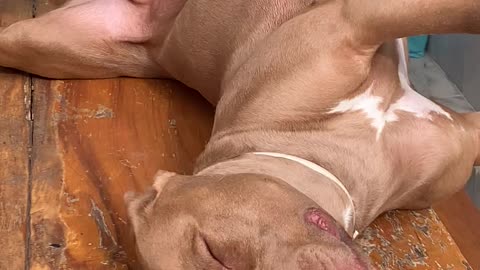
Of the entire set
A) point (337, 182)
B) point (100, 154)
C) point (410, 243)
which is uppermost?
point (337, 182)

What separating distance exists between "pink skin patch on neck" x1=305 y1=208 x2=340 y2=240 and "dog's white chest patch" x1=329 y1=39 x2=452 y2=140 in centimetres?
32

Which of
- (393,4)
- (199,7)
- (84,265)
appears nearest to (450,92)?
(199,7)

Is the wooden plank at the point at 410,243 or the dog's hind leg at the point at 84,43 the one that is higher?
the dog's hind leg at the point at 84,43

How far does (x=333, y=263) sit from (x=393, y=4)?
511mm

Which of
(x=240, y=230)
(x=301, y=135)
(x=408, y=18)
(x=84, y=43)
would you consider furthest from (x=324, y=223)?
(x=84, y=43)

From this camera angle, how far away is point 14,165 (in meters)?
1.88

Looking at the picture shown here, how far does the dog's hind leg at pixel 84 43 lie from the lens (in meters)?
2.17

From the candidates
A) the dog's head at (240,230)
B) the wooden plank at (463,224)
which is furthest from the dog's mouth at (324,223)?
the wooden plank at (463,224)

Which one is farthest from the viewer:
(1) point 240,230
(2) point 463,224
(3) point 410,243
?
(2) point 463,224

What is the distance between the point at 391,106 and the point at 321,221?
439mm

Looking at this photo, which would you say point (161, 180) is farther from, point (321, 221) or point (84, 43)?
point (84, 43)

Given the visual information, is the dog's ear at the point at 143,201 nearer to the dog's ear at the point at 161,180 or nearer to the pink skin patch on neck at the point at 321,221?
the dog's ear at the point at 161,180

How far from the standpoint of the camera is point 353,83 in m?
1.59

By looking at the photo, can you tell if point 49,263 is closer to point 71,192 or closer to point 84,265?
point 84,265
